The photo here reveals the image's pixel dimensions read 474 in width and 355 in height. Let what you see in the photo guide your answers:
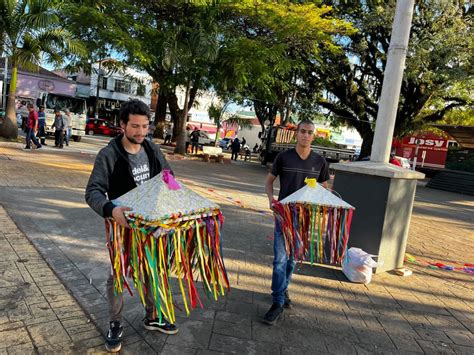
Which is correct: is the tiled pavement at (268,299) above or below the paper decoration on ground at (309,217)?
below

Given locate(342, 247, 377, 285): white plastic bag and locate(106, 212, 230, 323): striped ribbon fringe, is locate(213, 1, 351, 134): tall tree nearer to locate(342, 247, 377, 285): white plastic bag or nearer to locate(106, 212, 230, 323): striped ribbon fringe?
locate(342, 247, 377, 285): white plastic bag

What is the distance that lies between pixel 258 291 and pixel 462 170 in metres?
21.8

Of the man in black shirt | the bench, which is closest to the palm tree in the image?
the bench

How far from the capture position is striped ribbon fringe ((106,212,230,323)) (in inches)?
91.9

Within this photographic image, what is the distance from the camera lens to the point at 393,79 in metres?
5.20

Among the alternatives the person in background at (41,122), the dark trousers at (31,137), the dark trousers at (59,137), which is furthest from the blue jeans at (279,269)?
the person in background at (41,122)

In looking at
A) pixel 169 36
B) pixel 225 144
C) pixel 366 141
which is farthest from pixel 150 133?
pixel 225 144

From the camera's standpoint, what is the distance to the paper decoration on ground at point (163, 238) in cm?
227

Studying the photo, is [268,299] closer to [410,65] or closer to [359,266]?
[359,266]

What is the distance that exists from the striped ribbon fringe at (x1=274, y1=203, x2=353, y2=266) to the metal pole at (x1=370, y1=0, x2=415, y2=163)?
2031 millimetres

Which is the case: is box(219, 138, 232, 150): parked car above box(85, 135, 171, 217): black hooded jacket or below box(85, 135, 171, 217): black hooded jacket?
below

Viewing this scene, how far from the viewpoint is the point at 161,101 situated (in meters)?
25.3

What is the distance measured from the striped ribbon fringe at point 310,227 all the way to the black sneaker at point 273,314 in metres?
0.45

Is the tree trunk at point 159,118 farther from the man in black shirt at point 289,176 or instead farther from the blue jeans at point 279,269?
the blue jeans at point 279,269
